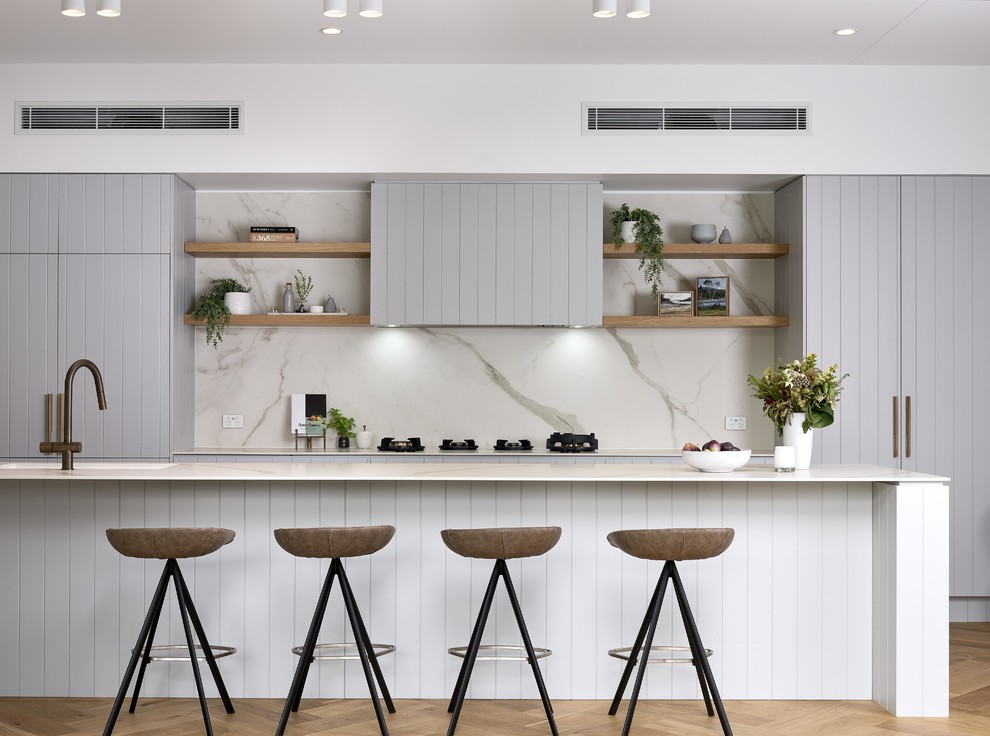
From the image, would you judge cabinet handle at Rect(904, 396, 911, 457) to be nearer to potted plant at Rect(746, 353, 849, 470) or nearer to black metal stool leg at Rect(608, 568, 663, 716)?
potted plant at Rect(746, 353, 849, 470)

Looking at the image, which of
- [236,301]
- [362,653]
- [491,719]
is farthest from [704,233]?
[362,653]

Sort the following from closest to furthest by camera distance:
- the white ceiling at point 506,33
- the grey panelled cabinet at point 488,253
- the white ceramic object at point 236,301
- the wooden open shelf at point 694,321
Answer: the white ceiling at point 506,33, the grey panelled cabinet at point 488,253, the wooden open shelf at point 694,321, the white ceramic object at point 236,301

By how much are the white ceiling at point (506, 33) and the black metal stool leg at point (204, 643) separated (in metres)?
2.61

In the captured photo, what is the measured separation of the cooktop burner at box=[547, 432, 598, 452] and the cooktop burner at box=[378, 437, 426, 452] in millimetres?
758

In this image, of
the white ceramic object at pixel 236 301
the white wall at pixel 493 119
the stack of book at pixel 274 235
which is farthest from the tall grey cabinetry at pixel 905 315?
the white ceramic object at pixel 236 301

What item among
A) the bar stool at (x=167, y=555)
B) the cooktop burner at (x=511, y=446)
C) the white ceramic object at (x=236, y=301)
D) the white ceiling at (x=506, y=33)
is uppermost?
the white ceiling at (x=506, y=33)

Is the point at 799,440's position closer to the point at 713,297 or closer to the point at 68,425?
the point at 713,297

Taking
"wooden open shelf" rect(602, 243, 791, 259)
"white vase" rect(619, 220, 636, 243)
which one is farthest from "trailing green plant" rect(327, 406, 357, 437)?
"white vase" rect(619, 220, 636, 243)

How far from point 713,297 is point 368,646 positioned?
10.2ft

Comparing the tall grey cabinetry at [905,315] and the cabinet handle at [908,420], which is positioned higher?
the tall grey cabinetry at [905,315]

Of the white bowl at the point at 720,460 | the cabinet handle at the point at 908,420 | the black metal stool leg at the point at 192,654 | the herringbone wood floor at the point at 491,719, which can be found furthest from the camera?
the cabinet handle at the point at 908,420

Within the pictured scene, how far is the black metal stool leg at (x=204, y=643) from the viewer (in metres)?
3.33

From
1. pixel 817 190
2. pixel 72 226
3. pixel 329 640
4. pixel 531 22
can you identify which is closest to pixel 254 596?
pixel 329 640

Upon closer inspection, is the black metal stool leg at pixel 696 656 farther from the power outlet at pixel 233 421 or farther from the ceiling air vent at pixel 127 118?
the ceiling air vent at pixel 127 118
